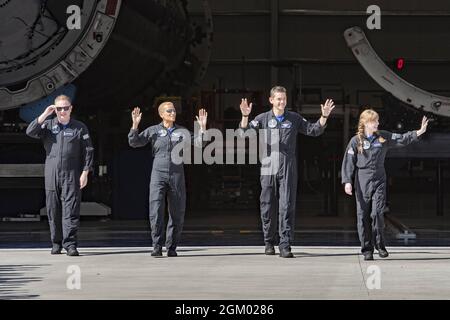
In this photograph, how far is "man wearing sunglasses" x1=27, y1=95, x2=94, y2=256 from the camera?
13.4 meters

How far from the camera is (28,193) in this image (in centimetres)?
1747

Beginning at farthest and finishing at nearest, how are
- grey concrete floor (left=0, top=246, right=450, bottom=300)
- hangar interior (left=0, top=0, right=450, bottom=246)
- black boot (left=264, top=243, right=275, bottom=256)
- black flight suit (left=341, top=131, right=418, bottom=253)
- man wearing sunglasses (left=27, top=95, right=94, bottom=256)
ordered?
hangar interior (left=0, top=0, right=450, bottom=246) < man wearing sunglasses (left=27, top=95, right=94, bottom=256) < black boot (left=264, top=243, right=275, bottom=256) < black flight suit (left=341, top=131, right=418, bottom=253) < grey concrete floor (left=0, top=246, right=450, bottom=300)

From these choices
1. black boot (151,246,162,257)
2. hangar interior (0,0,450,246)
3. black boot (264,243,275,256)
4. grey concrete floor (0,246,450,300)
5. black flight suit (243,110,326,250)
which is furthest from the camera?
hangar interior (0,0,450,246)

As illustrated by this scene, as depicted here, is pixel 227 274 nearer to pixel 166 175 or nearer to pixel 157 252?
pixel 157 252

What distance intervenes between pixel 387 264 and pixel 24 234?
5.60 meters

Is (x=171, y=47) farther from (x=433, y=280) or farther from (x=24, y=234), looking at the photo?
(x=433, y=280)

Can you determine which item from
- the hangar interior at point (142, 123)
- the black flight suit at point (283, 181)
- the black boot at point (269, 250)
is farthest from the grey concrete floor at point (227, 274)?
the hangar interior at point (142, 123)

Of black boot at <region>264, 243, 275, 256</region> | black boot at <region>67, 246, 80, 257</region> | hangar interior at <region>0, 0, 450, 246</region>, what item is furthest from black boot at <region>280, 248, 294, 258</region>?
black boot at <region>67, 246, 80, 257</region>

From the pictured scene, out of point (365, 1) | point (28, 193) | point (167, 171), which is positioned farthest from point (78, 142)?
point (365, 1)

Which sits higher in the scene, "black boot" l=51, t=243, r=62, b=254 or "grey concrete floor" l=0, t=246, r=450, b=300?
"black boot" l=51, t=243, r=62, b=254

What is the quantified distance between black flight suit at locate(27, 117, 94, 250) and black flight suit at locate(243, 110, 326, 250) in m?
1.86

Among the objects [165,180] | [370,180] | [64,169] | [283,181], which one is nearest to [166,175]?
[165,180]

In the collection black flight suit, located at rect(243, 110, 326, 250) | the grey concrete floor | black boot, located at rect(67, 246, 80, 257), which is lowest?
the grey concrete floor

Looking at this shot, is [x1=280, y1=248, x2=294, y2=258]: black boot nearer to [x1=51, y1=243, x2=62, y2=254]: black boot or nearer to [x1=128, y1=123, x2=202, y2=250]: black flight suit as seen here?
[x1=128, y1=123, x2=202, y2=250]: black flight suit
